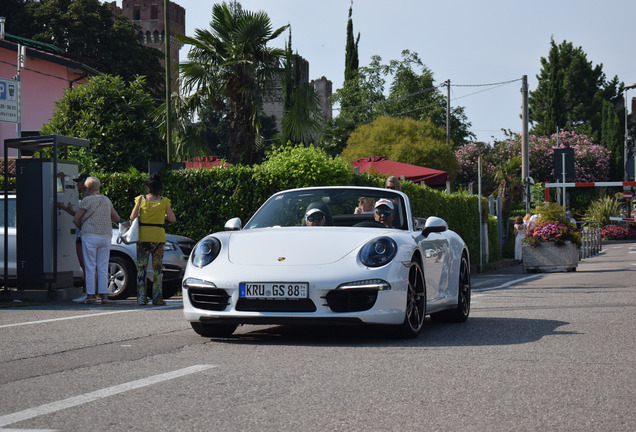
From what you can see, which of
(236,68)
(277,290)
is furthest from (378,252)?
(236,68)

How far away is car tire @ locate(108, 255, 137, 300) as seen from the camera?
13875 mm

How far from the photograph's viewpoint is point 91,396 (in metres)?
4.95

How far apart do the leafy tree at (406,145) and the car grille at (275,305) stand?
5187 cm

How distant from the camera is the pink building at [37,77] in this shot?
124 ft

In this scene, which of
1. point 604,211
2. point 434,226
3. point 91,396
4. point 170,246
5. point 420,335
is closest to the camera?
point 91,396

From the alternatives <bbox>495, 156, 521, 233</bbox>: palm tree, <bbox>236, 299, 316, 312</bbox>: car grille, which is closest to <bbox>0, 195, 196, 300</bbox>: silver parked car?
<bbox>236, 299, 316, 312</bbox>: car grille

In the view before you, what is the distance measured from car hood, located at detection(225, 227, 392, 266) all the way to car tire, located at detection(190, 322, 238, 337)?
24.4 inches

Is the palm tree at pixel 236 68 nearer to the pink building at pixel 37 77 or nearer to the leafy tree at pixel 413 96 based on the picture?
the pink building at pixel 37 77

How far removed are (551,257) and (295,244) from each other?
1710 centimetres

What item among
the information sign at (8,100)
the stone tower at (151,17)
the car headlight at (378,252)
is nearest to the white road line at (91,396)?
the car headlight at (378,252)

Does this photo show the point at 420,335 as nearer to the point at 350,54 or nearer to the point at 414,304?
the point at 414,304

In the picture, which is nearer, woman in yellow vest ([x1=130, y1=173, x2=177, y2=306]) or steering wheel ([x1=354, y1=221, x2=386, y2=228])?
steering wheel ([x1=354, y1=221, x2=386, y2=228])

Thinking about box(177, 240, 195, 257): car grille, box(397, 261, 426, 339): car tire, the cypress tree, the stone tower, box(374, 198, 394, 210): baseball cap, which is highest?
the stone tower

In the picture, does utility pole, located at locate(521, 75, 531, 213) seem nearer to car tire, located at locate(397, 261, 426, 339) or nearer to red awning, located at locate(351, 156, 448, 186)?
red awning, located at locate(351, 156, 448, 186)
